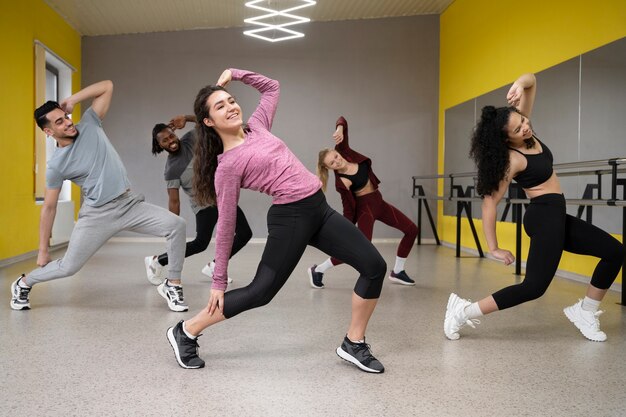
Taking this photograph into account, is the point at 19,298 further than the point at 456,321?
Yes

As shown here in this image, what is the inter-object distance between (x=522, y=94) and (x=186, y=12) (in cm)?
605

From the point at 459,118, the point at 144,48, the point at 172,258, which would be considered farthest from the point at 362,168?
the point at 144,48

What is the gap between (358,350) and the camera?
2.44m

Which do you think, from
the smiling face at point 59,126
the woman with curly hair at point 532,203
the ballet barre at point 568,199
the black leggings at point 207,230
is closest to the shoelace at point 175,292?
the black leggings at point 207,230

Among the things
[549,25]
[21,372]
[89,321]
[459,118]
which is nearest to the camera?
[21,372]

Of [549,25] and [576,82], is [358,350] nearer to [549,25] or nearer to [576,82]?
[576,82]

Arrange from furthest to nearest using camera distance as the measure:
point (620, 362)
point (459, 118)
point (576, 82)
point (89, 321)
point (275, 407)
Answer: point (459, 118)
point (576, 82)
point (89, 321)
point (620, 362)
point (275, 407)

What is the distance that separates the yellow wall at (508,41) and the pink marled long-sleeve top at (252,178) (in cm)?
355

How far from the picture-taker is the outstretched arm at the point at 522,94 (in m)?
2.90

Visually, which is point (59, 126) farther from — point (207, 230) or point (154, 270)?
point (154, 270)

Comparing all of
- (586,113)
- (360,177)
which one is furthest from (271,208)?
(586,113)

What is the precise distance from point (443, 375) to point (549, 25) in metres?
4.48

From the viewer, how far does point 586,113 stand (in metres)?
4.99

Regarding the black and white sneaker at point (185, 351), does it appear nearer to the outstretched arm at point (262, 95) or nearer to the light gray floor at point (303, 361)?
the light gray floor at point (303, 361)
